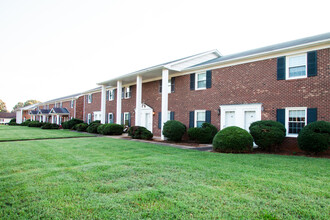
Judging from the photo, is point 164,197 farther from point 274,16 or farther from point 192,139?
point 274,16

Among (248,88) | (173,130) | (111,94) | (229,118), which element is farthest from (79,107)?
(248,88)

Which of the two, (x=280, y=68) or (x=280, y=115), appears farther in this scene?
(x=280, y=68)

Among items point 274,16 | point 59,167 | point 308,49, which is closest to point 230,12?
point 274,16

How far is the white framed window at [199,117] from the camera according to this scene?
14.8 m

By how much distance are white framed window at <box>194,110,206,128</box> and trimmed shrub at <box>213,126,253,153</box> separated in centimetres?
486

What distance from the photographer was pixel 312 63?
1017 cm

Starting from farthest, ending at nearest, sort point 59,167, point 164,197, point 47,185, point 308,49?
1. point 308,49
2. point 59,167
3. point 47,185
4. point 164,197

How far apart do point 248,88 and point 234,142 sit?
448cm

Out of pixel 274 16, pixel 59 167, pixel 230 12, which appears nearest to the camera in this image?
→ pixel 59 167

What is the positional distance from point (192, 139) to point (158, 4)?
10976mm

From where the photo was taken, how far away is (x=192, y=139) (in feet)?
46.5

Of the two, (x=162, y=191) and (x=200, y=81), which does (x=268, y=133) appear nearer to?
(x=200, y=81)

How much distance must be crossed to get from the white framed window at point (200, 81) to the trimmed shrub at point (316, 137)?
7.32 m

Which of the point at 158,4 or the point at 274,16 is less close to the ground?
the point at 158,4
